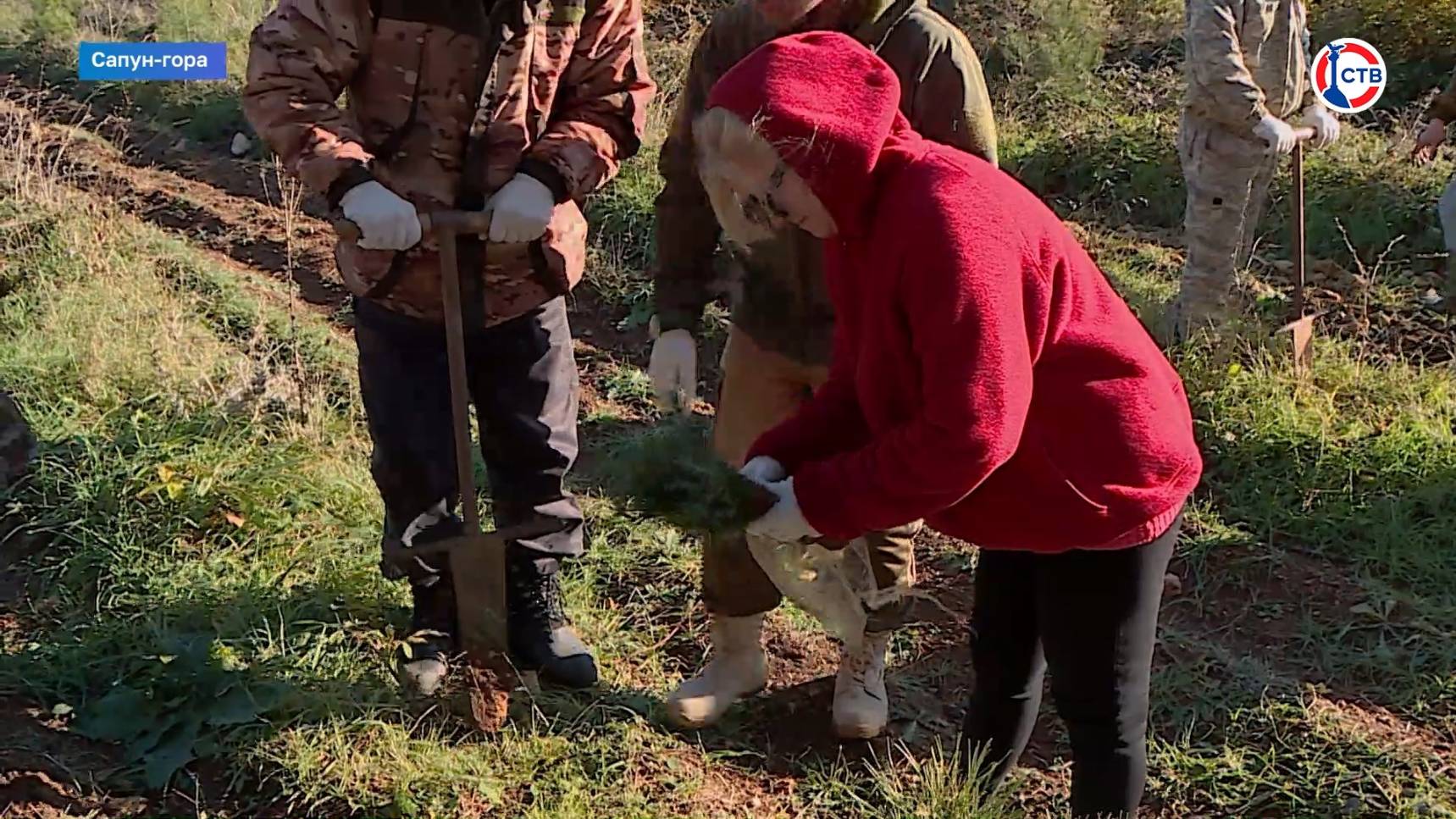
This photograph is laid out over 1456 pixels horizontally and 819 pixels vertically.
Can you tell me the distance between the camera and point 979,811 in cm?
257

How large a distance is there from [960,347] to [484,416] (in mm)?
1455

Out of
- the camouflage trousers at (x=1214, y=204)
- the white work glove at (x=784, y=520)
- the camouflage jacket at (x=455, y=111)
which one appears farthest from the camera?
the camouflage trousers at (x=1214, y=204)

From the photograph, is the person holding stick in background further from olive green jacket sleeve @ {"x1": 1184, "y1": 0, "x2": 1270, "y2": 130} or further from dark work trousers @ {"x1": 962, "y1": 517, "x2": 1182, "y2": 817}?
dark work trousers @ {"x1": 962, "y1": 517, "x2": 1182, "y2": 817}

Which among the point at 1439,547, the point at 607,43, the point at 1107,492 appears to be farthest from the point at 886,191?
the point at 1439,547

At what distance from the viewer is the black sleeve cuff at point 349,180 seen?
2.53 m

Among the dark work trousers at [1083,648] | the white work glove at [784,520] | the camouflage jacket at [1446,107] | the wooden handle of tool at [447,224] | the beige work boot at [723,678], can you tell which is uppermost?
the wooden handle of tool at [447,224]

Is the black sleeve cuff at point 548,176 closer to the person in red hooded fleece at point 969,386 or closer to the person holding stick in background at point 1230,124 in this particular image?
the person in red hooded fleece at point 969,386

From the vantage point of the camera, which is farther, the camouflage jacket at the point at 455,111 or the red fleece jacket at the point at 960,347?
the camouflage jacket at the point at 455,111

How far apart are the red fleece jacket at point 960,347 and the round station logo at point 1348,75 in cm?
442

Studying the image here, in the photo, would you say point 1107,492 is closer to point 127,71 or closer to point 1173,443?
point 1173,443

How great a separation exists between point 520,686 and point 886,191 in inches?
63.2

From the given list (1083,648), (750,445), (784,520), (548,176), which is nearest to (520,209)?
(548,176)

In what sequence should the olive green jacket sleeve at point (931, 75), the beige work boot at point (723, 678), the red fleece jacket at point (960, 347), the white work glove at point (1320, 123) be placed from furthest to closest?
the white work glove at point (1320, 123), the beige work boot at point (723, 678), the olive green jacket sleeve at point (931, 75), the red fleece jacket at point (960, 347)

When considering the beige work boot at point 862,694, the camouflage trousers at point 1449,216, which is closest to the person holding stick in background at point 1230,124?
the camouflage trousers at point 1449,216
